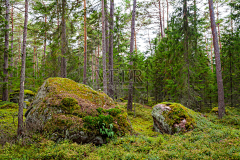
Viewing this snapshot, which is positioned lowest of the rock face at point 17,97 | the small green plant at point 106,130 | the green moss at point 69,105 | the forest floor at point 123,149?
the forest floor at point 123,149

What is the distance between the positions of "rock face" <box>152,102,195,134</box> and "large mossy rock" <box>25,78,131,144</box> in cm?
258

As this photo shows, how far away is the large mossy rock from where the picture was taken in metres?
5.18

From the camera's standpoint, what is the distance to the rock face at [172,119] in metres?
7.27

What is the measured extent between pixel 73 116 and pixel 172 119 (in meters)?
5.35

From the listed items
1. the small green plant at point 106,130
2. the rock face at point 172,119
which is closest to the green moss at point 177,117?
the rock face at point 172,119

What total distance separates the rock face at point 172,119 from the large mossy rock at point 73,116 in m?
2.58

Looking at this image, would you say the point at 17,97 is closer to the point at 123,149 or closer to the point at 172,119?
the point at 123,149

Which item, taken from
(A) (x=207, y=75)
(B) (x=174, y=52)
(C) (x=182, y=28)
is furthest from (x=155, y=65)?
(A) (x=207, y=75)

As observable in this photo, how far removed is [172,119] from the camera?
298 inches

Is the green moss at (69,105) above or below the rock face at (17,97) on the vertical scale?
above

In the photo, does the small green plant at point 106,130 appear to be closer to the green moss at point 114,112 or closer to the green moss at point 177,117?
the green moss at point 114,112

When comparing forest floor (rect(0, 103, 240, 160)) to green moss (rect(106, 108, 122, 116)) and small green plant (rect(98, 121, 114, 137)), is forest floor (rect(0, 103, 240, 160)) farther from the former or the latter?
green moss (rect(106, 108, 122, 116))

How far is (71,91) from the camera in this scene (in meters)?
6.86

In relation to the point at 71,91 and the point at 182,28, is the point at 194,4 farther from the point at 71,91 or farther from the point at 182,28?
the point at 71,91
